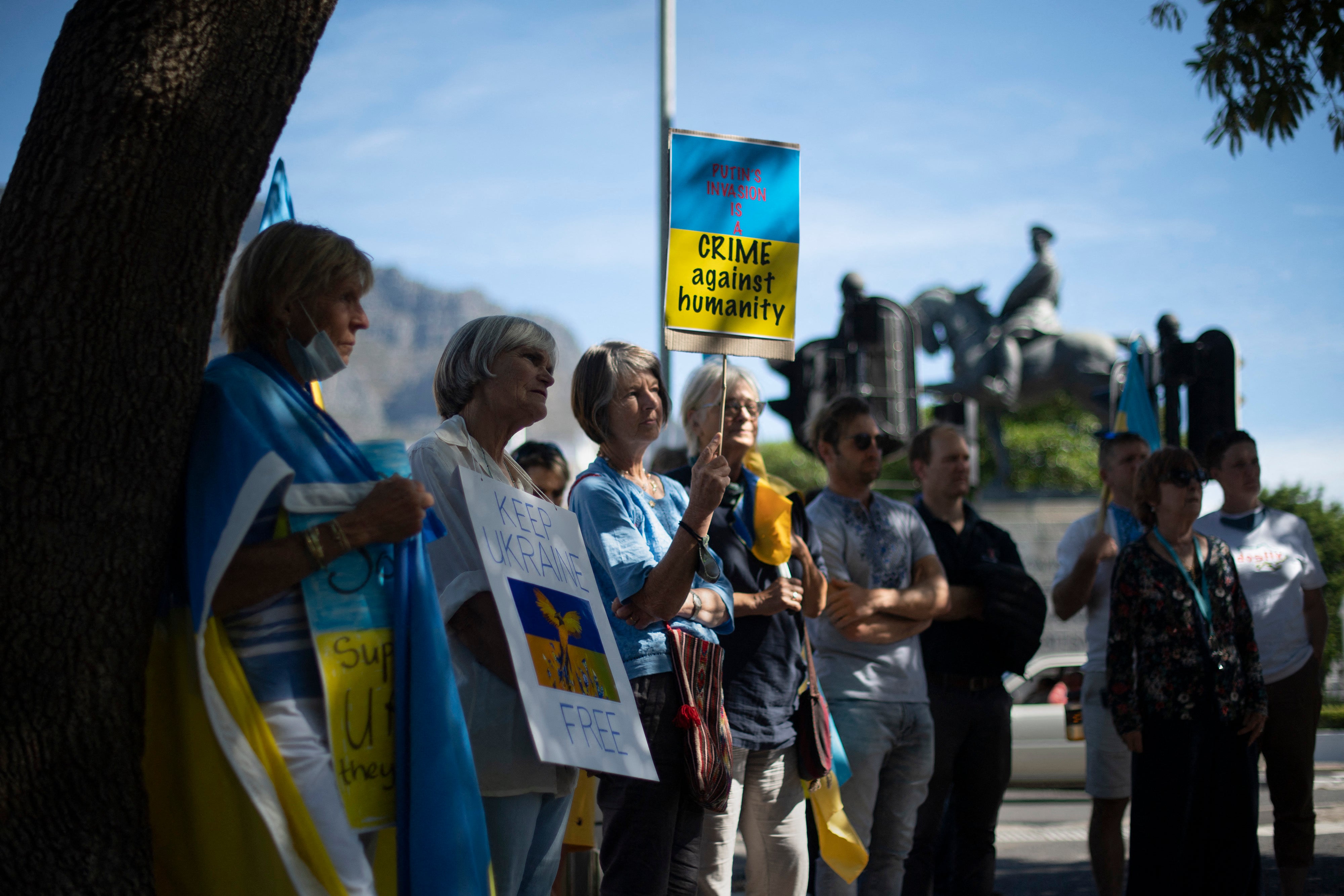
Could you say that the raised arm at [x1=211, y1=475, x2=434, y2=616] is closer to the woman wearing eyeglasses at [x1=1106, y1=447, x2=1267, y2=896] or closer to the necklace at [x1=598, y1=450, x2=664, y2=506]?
the necklace at [x1=598, y1=450, x2=664, y2=506]

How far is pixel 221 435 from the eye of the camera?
2205 millimetres

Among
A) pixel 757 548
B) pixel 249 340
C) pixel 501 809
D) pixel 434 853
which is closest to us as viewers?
pixel 434 853

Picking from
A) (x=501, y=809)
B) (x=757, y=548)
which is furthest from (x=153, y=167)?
(x=757, y=548)

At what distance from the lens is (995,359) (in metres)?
19.4

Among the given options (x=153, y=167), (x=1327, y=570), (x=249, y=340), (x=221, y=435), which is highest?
(x=153, y=167)

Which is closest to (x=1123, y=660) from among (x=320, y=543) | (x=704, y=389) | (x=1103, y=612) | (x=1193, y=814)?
(x=1193, y=814)

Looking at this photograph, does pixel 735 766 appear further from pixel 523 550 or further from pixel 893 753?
pixel 523 550

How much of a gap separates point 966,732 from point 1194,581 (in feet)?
3.67

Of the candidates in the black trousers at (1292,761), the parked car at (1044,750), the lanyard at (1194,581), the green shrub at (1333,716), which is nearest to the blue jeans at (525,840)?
the lanyard at (1194,581)

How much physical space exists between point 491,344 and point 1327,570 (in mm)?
17710

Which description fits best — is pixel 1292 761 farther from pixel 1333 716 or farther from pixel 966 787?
pixel 1333 716

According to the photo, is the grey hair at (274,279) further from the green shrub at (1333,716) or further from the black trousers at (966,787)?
the green shrub at (1333,716)

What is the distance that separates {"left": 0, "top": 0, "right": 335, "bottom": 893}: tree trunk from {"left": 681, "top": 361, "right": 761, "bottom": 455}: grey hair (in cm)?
239

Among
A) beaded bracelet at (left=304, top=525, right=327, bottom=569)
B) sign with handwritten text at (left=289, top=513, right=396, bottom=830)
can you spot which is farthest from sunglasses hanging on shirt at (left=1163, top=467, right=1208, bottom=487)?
beaded bracelet at (left=304, top=525, right=327, bottom=569)
